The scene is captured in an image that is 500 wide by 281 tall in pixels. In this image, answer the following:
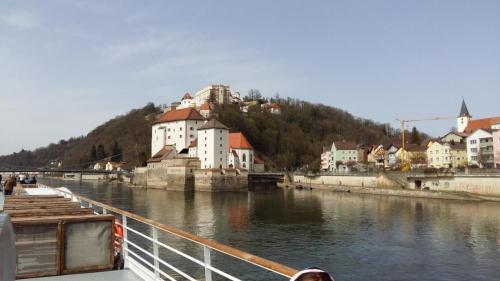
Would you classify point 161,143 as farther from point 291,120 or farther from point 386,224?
point 386,224

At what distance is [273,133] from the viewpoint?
9450 centimetres

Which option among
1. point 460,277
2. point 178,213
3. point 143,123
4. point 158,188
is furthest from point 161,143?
point 460,277

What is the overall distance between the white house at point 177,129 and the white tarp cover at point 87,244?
6610cm

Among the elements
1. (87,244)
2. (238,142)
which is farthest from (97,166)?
(87,244)

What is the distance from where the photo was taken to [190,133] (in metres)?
71.5

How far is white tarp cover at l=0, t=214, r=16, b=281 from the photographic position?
5.03 feet

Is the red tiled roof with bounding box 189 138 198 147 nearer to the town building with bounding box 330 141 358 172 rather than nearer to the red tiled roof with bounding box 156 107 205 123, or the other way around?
the red tiled roof with bounding box 156 107 205 123

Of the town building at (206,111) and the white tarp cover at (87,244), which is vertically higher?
the town building at (206,111)

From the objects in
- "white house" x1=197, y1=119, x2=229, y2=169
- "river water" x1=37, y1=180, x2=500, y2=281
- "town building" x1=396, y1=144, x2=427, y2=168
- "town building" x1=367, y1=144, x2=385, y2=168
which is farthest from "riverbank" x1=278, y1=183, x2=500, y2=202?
"town building" x1=367, y1=144, x2=385, y2=168

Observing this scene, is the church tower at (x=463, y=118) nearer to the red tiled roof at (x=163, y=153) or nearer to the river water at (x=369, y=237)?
the red tiled roof at (x=163, y=153)

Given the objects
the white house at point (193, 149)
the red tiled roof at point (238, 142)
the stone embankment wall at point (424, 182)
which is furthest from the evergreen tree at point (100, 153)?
the stone embankment wall at point (424, 182)

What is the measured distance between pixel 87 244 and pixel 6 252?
136 inches

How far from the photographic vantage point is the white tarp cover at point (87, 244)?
4703 mm

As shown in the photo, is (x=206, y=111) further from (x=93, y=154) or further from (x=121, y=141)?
(x=93, y=154)
